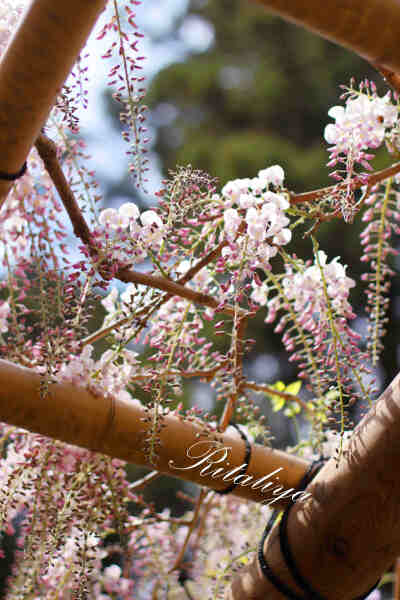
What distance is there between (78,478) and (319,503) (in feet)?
0.92

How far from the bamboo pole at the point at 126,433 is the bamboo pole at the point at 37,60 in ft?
0.85

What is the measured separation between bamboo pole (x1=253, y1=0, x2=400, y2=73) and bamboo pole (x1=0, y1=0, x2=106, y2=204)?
13 cm

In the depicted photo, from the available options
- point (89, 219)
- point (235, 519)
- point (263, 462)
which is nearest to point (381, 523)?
point (263, 462)

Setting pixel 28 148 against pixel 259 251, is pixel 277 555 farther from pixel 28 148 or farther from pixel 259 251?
pixel 28 148

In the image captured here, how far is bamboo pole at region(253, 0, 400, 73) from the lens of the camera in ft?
1.09

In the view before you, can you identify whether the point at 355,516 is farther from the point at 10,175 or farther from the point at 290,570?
the point at 10,175

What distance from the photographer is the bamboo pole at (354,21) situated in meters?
0.33

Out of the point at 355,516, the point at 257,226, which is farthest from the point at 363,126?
the point at 355,516

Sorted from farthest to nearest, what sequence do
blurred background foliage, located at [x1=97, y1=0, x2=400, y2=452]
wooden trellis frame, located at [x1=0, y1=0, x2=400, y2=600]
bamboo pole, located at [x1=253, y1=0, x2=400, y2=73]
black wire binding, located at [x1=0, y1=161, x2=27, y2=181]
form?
blurred background foliage, located at [x1=97, y1=0, x2=400, y2=452] → wooden trellis frame, located at [x1=0, y1=0, x2=400, y2=600] → black wire binding, located at [x1=0, y1=161, x2=27, y2=181] → bamboo pole, located at [x1=253, y1=0, x2=400, y2=73]

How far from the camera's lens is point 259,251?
0.57 metres

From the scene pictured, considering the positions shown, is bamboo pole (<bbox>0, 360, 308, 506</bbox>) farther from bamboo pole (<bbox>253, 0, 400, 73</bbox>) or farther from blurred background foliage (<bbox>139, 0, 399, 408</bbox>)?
blurred background foliage (<bbox>139, 0, 399, 408</bbox>)

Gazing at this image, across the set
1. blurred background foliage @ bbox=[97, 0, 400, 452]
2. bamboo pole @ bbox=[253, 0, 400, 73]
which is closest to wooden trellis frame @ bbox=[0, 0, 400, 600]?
bamboo pole @ bbox=[253, 0, 400, 73]

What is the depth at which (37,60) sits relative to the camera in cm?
38

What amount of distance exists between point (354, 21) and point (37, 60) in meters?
0.21
